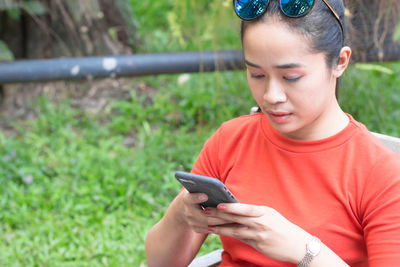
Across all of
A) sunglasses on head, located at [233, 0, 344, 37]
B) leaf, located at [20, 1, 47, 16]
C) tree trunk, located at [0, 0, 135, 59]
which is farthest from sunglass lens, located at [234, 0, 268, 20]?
tree trunk, located at [0, 0, 135, 59]

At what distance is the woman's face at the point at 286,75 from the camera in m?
1.38

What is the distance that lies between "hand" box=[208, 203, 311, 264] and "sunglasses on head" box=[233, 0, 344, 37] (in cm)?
52

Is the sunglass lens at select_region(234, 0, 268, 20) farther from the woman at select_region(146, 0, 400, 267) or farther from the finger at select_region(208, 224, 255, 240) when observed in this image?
the finger at select_region(208, 224, 255, 240)

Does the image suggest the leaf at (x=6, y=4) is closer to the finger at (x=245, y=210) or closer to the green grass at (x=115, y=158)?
the green grass at (x=115, y=158)

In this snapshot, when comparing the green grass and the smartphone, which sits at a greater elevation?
the smartphone

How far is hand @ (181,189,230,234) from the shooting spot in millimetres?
1459

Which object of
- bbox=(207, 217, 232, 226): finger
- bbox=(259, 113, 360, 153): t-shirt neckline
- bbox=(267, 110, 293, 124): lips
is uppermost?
bbox=(267, 110, 293, 124): lips

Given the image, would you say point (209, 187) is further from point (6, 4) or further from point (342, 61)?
point (6, 4)

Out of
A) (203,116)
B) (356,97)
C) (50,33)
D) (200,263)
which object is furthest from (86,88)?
(200,263)

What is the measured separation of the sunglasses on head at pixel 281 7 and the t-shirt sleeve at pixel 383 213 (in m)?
0.44

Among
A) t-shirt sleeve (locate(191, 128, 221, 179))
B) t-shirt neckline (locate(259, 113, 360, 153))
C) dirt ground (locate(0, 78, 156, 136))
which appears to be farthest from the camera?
dirt ground (locate(0, 78, 156, 136))

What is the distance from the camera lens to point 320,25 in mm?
1416

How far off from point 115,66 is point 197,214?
6.78ft

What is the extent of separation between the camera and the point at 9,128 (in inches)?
163
